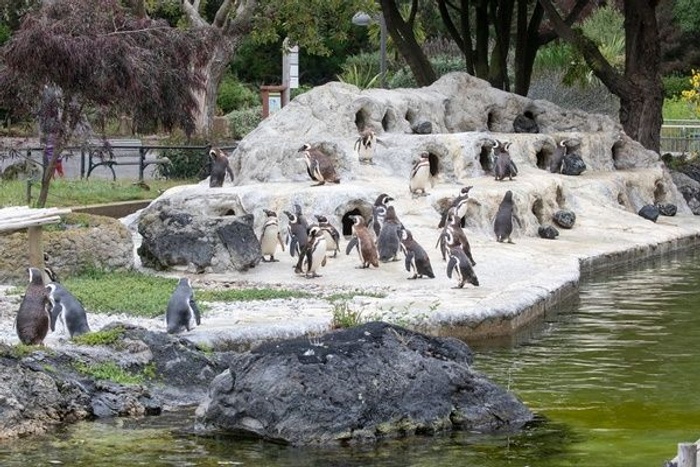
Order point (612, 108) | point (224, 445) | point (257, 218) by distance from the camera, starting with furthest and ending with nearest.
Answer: point (612, 108)
point (257, 218)
point (224, 445)

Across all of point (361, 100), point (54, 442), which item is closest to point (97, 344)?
point (54, 442)

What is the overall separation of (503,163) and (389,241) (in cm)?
559

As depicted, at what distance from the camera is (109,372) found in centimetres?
1186

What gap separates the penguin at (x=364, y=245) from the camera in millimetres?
18312

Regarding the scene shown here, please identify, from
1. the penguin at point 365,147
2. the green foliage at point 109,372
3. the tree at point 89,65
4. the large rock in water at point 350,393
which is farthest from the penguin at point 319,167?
the large rock in water at point 350,393

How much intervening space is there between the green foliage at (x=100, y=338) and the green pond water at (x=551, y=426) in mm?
1131

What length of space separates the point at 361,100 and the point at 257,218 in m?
4.63

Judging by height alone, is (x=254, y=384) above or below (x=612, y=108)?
below

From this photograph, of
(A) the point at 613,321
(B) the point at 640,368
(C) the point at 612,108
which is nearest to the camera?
(B) the point at 640,368

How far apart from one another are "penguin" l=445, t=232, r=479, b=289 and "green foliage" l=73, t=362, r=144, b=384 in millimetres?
5753

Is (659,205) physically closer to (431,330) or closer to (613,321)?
(613,321)

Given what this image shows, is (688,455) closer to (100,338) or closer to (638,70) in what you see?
(100,338)

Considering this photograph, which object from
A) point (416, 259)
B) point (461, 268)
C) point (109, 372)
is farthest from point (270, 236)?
point (109, 372)

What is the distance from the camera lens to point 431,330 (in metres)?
14.7
